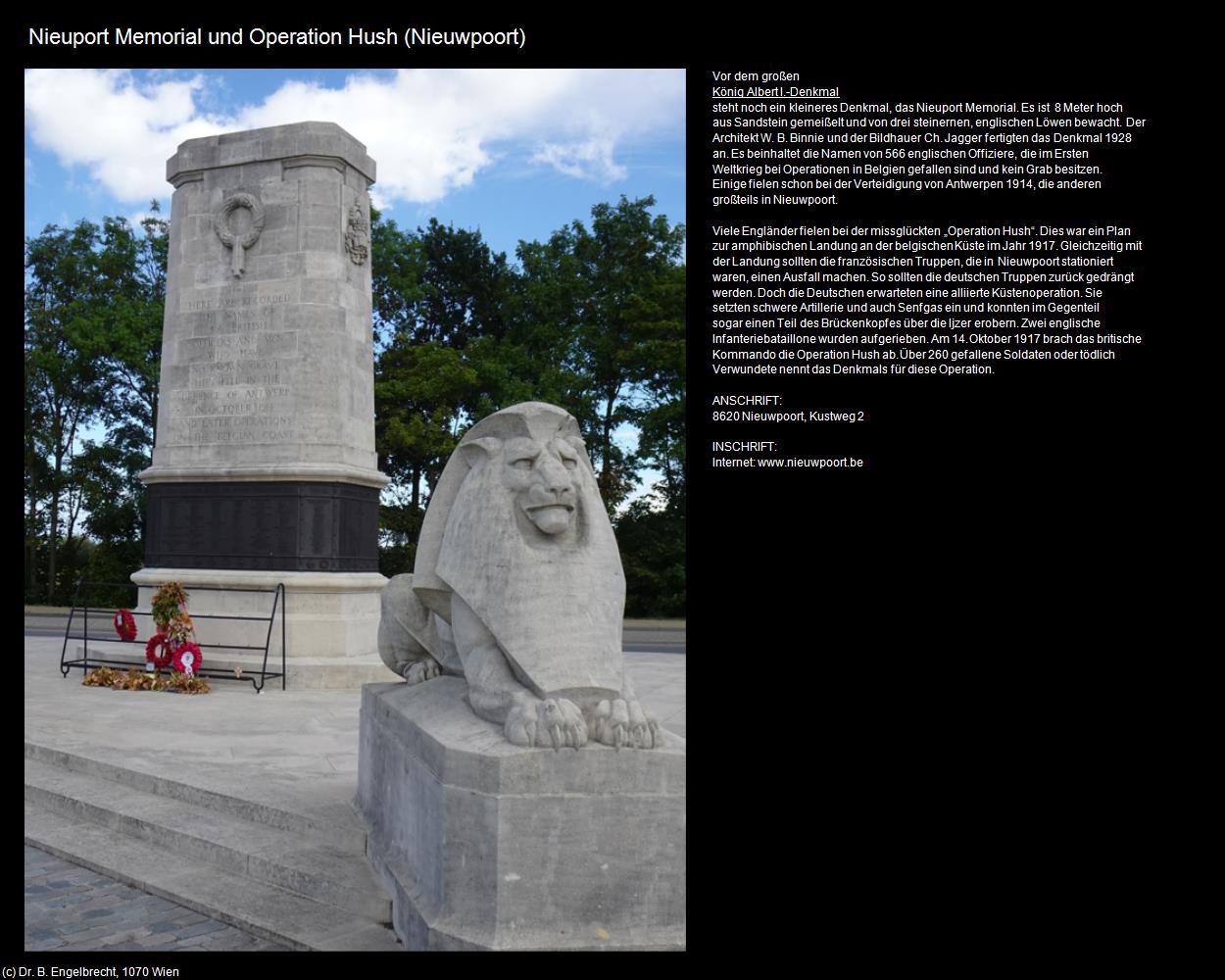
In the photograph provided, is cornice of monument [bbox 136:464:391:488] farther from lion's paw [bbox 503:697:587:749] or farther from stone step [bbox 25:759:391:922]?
lion's paw [bbox 503:697:587:749]

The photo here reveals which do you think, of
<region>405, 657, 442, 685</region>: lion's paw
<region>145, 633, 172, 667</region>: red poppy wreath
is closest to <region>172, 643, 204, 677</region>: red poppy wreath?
<region>145, 633, 172, 667</region>: red poppy wreath

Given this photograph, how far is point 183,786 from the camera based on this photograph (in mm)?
6188

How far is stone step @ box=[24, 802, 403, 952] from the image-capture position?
4336mm

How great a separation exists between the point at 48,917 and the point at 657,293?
2500 cm

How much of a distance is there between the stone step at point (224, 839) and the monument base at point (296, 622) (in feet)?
15.1

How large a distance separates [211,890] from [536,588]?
2.36m

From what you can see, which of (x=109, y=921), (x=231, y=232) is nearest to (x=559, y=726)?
(x=109, y=921)

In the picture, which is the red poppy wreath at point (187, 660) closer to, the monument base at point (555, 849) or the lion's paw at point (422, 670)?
the lion's paw at point (422, 670)

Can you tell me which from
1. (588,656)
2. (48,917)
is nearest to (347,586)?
(48,917)

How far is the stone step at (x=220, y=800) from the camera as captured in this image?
211 inches

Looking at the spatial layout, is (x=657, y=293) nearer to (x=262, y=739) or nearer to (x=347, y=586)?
(x=347, y=586)

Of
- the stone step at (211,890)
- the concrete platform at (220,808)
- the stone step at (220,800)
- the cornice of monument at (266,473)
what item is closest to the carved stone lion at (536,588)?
the stone step at (211,890)

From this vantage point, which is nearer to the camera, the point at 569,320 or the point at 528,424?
the point at 528,424

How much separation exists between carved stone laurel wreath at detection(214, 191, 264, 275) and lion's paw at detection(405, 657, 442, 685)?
8.52m
